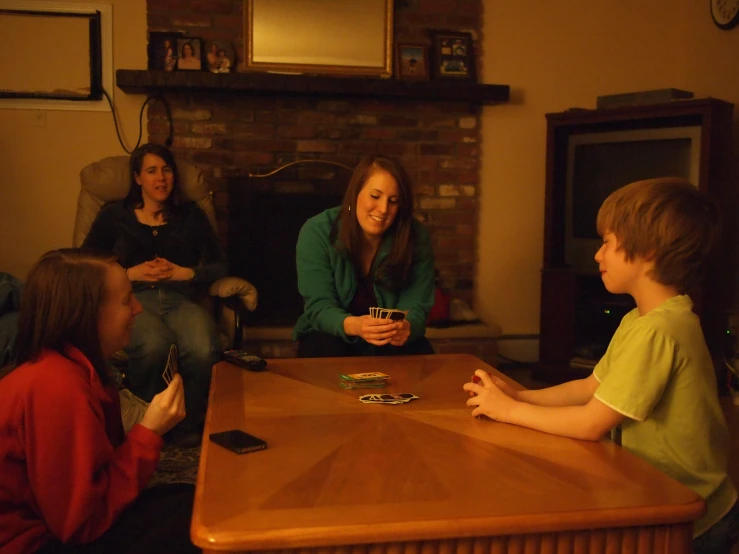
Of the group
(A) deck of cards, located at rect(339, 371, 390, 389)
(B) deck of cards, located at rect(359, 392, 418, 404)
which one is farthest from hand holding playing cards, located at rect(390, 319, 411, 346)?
(B) deck of cards, located at rect(359, 392, 418, 404)

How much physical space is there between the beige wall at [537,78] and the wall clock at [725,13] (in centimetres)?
12

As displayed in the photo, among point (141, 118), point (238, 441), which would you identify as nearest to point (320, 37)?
point (141, 118)

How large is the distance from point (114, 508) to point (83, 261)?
0.43 meters

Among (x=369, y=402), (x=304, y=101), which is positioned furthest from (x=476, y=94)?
(x=369, y=402)

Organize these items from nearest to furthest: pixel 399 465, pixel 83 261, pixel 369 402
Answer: pixel 399 465 < pixel 83 261 < pixel 369 402

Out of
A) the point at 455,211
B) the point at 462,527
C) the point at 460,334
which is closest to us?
the point at 462,527

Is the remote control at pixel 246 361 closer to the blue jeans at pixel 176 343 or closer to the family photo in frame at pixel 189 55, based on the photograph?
the blue jeans at pixel 176 343

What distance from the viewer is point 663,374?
4.12 feet

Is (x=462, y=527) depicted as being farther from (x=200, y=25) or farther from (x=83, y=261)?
(x=200, y=25)

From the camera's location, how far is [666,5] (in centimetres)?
441

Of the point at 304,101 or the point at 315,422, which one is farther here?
the point at 304,101

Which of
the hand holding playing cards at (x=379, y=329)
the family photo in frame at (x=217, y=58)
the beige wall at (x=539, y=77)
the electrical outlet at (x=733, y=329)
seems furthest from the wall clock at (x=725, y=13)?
the hand holding playing cards at (x=379, y=329)

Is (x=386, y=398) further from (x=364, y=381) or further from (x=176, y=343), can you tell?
(x=176, y=343)

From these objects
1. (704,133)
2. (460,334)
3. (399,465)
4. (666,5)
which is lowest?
(460,334)
